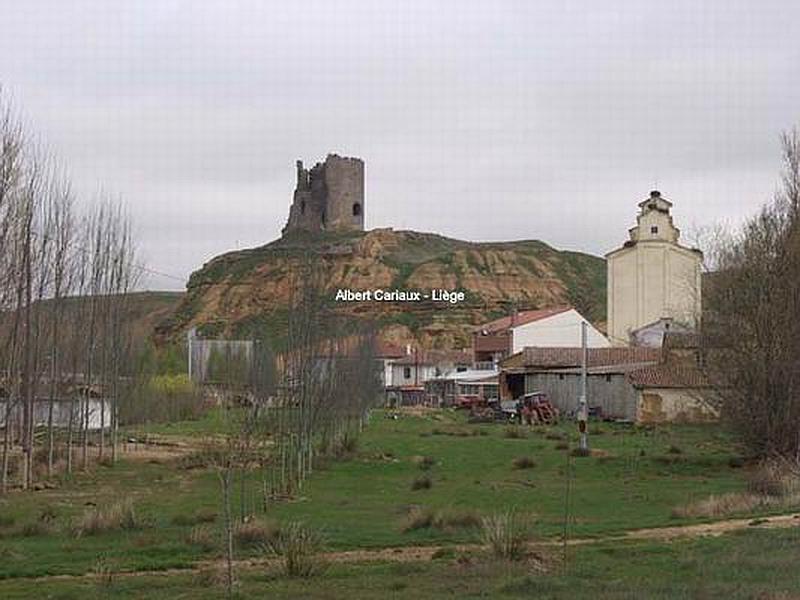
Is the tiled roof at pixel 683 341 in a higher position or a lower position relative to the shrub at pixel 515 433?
higher

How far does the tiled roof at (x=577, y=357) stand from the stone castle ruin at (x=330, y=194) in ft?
227

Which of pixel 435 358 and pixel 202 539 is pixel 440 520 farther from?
pixel 435 358

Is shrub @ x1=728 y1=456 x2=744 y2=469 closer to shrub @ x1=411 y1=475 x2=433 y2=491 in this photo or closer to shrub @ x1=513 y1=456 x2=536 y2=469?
shrub @ x1=513 y1=456 x2=536 y2=469

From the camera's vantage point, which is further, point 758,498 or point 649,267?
point 649,267

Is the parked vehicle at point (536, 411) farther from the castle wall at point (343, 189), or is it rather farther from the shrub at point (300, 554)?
the castle wall at point (343, 189)

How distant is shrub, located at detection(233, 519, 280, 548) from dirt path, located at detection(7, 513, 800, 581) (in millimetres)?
1107

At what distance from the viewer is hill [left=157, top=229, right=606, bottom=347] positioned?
12775cm

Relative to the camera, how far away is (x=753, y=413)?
33406mm

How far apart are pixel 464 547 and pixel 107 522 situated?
6217 mm

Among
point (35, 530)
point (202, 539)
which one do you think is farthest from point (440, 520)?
point (35, 530)

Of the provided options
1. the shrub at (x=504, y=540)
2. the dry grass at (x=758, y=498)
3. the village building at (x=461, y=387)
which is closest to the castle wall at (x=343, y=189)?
the village building at (x=461, y=387)

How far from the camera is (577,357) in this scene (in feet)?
234

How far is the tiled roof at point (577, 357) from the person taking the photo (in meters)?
71.0

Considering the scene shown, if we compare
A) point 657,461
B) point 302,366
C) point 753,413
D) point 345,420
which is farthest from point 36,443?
point 753,413
